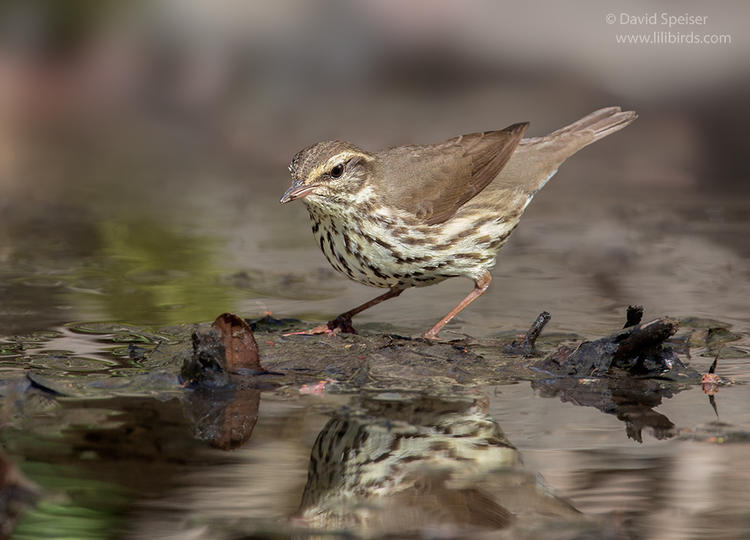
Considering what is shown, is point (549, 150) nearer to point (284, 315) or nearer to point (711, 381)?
point (284, 315)

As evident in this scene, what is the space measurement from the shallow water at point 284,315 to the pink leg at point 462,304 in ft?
0.35

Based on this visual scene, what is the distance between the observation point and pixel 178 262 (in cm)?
828

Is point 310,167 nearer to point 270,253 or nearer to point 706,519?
point 270,253

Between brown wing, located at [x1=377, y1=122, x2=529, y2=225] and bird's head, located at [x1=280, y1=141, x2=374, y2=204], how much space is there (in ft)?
0.76

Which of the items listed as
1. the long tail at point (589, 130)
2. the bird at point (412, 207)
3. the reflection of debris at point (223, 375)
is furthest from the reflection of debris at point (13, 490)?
the long tail at point (589, 130)

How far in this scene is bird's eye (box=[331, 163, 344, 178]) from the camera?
6375 mm

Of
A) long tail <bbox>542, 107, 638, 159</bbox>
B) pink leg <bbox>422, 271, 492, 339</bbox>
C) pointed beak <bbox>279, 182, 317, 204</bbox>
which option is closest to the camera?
pointed beak <bbox>279, 182, 317, 204</bbox>

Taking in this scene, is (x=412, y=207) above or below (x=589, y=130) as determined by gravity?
below

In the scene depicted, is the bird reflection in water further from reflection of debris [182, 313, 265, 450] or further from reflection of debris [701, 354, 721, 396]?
reflection of debris [701, 354, 721, 396]

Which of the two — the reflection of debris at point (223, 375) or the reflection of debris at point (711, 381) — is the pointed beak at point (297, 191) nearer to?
the reflection of debris at point (223, 375)

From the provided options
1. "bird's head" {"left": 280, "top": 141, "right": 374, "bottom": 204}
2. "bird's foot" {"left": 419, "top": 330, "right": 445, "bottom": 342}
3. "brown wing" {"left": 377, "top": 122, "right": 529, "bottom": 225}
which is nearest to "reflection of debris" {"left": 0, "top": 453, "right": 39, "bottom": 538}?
"bird's head" {"left": 280, "top": 141, "right": 374, "bottom": 204}

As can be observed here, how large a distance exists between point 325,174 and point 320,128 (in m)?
6.23

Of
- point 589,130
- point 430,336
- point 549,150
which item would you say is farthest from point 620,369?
point 589,130

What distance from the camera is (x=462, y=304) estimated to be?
6.80 metres
